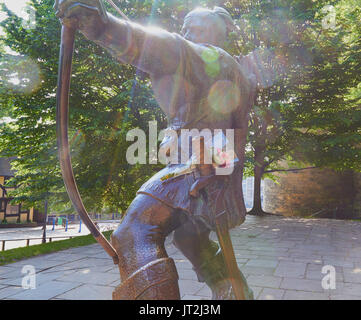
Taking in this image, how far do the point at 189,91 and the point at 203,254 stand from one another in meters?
0.92

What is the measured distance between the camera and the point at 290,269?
14.6 ft

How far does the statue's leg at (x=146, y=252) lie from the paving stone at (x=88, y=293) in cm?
207

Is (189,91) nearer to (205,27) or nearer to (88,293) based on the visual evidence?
(205,27)

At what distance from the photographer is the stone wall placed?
57.6 feet

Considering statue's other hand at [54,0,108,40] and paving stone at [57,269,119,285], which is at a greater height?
statue's other hand at [54,0,108,40]

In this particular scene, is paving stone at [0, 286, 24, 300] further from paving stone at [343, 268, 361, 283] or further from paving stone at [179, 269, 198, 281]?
paving stone at [343, 268, 361, 283]

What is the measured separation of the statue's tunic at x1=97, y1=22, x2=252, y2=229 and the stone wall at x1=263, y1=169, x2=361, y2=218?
17.1 meters
